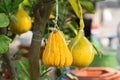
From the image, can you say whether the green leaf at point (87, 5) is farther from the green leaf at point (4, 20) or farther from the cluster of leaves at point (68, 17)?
the green leaf at point (4, 20)

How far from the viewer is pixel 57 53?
1.04 m

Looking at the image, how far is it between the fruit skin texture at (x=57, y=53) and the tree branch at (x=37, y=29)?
115 millimetres

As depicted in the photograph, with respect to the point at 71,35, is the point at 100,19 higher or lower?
lower

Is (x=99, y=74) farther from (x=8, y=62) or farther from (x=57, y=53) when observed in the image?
(x=57, y=53)

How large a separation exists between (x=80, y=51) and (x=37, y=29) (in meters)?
0.16

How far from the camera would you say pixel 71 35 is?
70.7 inches

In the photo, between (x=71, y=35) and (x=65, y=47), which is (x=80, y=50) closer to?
(x=65, y=47)

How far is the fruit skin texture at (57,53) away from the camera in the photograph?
103 centimetres

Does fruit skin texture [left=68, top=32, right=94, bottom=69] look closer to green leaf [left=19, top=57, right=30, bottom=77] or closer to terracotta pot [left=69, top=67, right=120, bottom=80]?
green leaf [left=19, top=57, right=30, bottom=77]

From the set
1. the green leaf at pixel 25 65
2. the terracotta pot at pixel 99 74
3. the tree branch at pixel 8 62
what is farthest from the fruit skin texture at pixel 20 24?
the terracotta pot at pixel 99 74

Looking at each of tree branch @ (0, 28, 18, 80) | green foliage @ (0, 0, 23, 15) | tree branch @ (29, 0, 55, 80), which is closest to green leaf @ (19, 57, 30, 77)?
tree branch @ (0, 28, 18, 80)

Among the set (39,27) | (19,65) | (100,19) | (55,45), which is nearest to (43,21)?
(39,27)

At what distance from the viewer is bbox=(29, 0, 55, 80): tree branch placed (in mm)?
1130

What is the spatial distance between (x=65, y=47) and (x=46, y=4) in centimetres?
15
